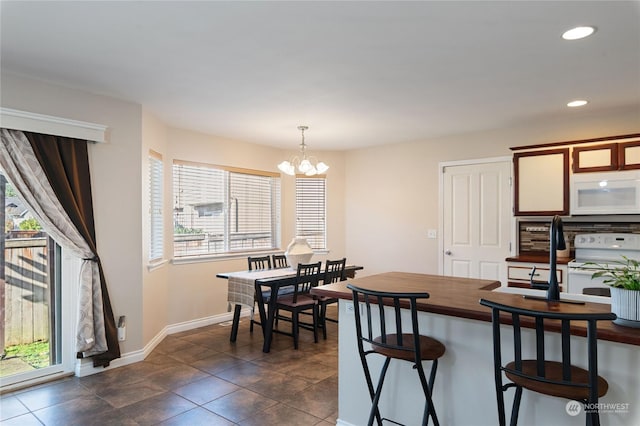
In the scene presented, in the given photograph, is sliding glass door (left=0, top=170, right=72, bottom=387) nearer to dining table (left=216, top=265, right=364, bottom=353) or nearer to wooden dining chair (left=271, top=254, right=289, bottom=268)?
dining table (left=216, top=265, right=364, bottom=353)

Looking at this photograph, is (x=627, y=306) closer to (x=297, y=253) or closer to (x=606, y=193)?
(x=606, y=193)

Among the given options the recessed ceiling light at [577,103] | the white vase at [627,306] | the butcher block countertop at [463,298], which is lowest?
the butcher block countertop at [463,298]

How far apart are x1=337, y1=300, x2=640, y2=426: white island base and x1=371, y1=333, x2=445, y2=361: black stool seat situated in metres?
0.11

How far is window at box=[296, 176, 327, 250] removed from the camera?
6281mm

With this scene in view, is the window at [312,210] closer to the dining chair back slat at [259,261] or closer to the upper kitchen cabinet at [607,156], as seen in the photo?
the dining chair back slat at [259,261]

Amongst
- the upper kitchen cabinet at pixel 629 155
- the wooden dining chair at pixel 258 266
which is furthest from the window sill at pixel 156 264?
the upper kitchen cabinet at pixel 629 155

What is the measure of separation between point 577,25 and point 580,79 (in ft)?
3.47

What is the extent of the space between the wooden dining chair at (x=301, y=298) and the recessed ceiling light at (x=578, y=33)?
291 cm

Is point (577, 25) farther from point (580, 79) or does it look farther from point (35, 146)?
point (35, 146)

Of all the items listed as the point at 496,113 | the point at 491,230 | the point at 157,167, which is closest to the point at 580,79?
the point at 496,113

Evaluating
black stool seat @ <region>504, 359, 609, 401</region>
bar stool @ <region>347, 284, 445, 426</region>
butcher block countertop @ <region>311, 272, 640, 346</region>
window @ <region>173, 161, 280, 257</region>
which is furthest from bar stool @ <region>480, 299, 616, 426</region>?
window @ <region>173, 161, 280, 257</region>

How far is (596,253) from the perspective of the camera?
4062 mm

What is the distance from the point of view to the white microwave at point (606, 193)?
3768 millimetres

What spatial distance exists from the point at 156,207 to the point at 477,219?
12.8 feet
